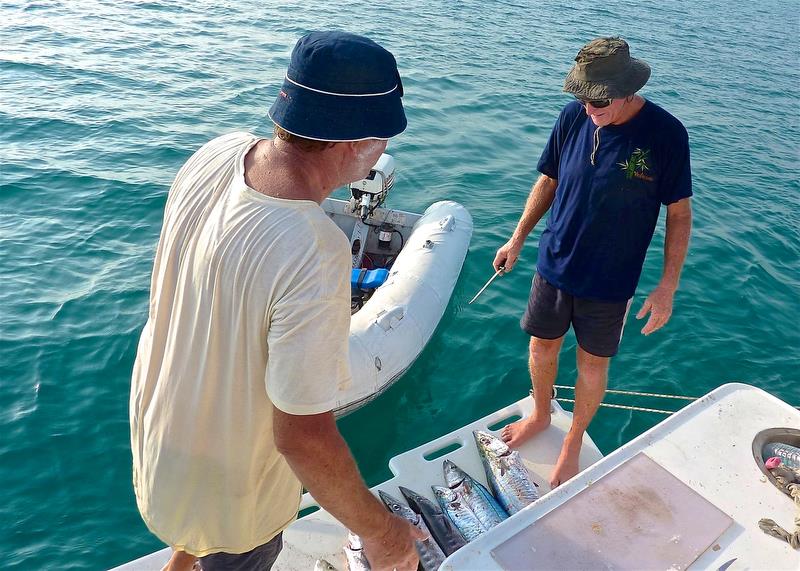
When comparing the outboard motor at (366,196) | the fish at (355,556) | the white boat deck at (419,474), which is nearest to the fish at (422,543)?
the white boat deck at (419,474)

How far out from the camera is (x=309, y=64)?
1.53 meters

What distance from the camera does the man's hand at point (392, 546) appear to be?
1767mm

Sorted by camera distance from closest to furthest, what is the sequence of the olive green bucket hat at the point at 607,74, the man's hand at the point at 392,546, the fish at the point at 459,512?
the man's hand at the point at 392,546 < the olive green bucket hat at the point at 607,74 < the fish at the point at 459,512

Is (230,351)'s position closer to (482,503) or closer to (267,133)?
(482,503)

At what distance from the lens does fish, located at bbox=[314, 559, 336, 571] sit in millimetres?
2930

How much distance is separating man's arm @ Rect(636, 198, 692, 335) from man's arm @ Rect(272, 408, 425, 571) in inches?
79.0

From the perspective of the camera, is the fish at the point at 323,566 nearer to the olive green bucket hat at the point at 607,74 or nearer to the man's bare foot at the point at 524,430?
the man's bare foot at the point at 524,430

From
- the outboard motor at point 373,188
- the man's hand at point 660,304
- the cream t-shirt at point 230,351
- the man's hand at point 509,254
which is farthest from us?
the outboard motor at point 373,188

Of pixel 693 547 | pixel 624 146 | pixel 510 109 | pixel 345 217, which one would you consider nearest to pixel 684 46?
pixel 510 109

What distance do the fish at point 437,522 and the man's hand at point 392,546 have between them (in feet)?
4.88

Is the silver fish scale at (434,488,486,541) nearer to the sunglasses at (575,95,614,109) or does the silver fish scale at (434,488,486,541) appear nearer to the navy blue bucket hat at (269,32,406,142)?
the sunglasses at (575,95,614,109)

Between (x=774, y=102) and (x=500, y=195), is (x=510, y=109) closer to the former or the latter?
(x=500, y=195)

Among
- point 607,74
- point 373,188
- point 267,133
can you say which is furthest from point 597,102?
point 267,133

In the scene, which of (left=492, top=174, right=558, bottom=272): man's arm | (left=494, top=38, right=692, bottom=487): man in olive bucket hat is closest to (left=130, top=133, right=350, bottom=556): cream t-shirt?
(left=494, top=38, right=692, bottom=487): man in olive bucket hat
